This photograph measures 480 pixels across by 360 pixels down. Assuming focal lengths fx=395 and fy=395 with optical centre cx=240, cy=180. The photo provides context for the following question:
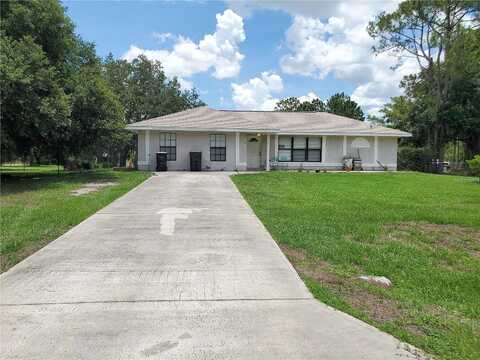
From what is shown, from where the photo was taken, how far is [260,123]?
23.6 meters

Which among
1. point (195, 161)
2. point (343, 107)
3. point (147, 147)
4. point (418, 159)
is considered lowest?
point (195, 161)

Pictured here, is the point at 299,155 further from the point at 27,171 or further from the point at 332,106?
the point at 332,106

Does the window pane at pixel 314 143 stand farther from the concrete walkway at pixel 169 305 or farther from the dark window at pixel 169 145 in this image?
the concrete walkway at pixel 169 305

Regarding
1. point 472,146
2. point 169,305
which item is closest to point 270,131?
point 169,305

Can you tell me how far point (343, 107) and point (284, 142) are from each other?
29059mm

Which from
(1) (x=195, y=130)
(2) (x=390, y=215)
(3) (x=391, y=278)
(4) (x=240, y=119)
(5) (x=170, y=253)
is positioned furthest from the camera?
(4) (x=240, y=119)

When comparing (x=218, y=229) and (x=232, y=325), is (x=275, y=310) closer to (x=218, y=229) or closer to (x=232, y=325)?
(x=232, y=325)

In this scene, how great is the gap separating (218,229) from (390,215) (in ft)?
12.9

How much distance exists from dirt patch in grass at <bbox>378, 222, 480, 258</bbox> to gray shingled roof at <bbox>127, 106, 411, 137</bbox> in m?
14.6

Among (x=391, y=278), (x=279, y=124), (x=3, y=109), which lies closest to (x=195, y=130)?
(x=279, y=124)

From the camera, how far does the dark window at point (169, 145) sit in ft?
70.7

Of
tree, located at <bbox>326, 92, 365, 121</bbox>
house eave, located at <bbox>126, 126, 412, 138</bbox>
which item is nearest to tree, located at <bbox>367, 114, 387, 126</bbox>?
tree, located at <bbox>326, 92, 365, 121</bbox>

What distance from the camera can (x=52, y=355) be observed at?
3.00m

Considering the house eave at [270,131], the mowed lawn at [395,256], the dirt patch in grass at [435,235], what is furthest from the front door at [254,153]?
the dirt patch in grass at [435,235]
